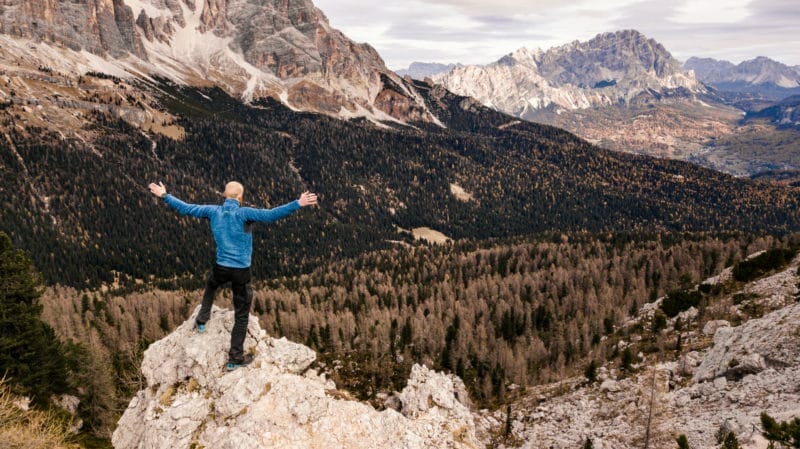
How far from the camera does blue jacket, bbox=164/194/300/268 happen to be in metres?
18.0

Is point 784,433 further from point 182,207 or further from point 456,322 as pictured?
point 456,322

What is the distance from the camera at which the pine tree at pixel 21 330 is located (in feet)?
138

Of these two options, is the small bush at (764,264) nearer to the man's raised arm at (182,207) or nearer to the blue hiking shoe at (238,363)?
the blue hiking shoe at (238,363)

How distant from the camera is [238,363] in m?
20.6

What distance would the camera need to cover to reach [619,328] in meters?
98.4

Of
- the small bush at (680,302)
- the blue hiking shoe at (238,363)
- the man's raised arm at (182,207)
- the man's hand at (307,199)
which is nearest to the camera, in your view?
the man's hand at (307,199)

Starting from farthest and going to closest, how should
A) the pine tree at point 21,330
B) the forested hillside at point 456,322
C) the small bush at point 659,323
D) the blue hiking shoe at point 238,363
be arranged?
the forested hillside at point 456,322, the small bush at point 659,323, the pine tree at point 21,330, the blue hiking shoe at point 238,363

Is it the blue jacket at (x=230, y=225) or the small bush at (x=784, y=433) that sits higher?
the blue jacket at (x=230, y=225)

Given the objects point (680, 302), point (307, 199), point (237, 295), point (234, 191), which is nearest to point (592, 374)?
point (680, 302)

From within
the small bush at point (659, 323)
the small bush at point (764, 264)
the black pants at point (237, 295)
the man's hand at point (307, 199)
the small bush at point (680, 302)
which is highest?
the man's hand at point (307, 199)

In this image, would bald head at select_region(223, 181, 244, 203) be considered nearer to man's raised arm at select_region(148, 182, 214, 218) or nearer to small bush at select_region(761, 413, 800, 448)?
man's raised arm at select_region(148, 182, 214, 218)

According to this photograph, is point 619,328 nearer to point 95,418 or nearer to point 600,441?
point 600,441

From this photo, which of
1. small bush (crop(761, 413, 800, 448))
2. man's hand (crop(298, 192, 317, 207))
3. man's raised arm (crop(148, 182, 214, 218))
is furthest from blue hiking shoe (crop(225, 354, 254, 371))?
small bush (crop(761, 413, 800, 448))

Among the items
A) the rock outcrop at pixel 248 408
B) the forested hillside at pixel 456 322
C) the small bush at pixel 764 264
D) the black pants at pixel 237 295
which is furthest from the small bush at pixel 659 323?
the black pants at pixel 237 295
